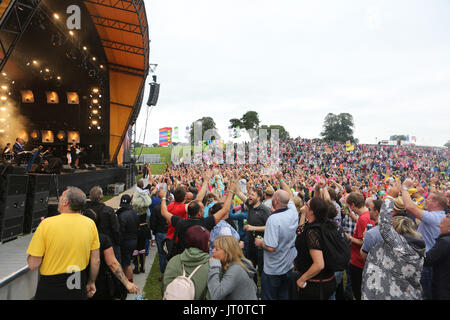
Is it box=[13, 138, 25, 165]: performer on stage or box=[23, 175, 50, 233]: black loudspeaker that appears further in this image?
box=[13, 138, 25, 165]: performer on stage

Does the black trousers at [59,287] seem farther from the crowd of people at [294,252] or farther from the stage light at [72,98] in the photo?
the stage light at [72,98]

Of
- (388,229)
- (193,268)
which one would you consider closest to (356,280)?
(388,229)

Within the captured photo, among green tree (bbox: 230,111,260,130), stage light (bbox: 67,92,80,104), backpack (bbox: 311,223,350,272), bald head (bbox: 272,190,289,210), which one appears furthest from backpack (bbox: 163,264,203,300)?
green tree (bbox: 230,111,260,130)

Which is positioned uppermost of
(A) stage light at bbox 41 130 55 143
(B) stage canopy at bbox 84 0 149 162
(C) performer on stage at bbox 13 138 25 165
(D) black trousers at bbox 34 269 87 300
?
(B) stage canopy at bbox 84 0 149 162

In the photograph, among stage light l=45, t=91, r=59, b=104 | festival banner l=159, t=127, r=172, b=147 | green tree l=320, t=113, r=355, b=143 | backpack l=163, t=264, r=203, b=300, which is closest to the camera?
backpack l=163, t=264, r=203, b=300

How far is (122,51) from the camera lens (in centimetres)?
1675

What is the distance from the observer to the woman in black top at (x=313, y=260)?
2729 mm

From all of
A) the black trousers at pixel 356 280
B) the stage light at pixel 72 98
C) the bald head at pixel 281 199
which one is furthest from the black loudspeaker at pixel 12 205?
the stage light at pixel 72 98

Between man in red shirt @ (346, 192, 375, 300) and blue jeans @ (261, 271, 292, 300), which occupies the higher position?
man in red shirt @ (346, 192, 375, 300)

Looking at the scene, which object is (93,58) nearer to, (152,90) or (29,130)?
(152,90)

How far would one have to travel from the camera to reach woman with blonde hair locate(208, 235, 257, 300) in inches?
81.8

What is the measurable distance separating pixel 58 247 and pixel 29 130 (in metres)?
19.4

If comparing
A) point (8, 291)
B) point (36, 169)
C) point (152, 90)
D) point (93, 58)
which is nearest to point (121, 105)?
point (152, 90)

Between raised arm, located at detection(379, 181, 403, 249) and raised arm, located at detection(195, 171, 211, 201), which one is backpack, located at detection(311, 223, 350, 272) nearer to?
raised arm, located at detection(379, 181, 403, 249)
